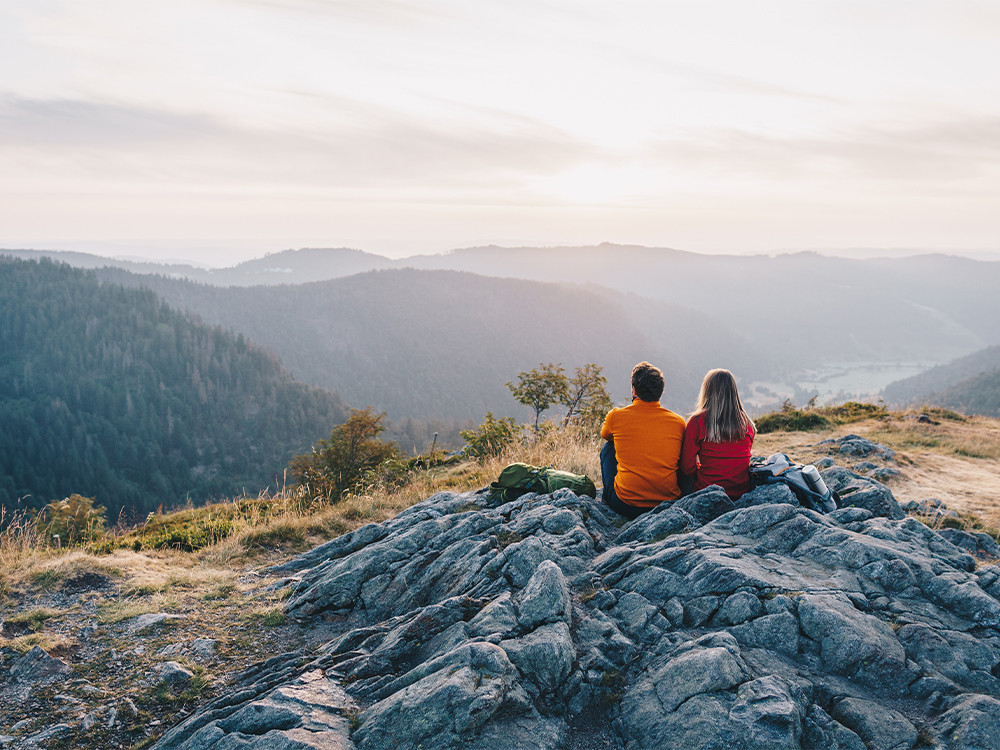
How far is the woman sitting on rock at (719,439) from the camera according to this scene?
682cm

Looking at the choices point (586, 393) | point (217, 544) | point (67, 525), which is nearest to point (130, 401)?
point (67, 525)

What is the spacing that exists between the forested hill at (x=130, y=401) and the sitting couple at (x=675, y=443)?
130442 mm

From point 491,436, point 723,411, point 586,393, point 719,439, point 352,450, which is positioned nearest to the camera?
point 723,411

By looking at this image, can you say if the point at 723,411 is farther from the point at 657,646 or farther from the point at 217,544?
the point at 217,544

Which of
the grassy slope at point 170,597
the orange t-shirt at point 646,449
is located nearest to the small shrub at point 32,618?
the grassy slope at point 170,597

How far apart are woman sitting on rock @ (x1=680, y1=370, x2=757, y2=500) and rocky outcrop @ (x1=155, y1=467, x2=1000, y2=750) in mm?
507

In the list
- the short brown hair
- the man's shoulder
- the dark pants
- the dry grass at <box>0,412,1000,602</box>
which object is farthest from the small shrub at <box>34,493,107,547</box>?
the man's shoulder

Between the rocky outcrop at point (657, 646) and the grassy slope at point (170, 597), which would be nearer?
the rocky outcrop at point (657, 646)

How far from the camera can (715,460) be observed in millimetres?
7156

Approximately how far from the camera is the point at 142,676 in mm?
5410

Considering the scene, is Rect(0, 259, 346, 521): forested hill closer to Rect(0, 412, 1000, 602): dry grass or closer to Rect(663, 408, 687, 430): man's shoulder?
Rect(0, 412, 1000, 602): dry grass

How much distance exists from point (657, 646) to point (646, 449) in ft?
9.21

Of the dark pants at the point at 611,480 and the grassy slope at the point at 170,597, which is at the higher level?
the dark pants at the point at 611,480

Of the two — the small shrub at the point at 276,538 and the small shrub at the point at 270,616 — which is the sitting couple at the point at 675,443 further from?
the small shrub at the point at 276,538
